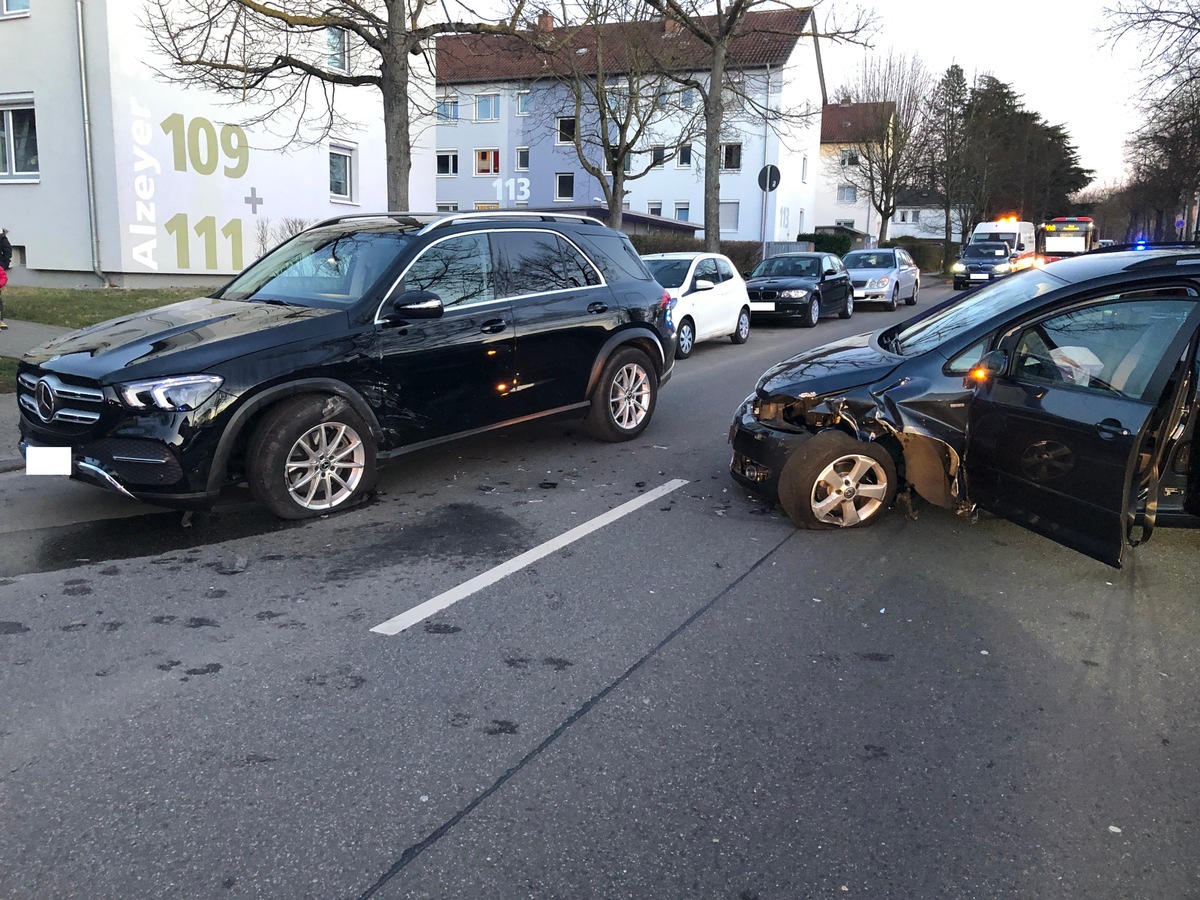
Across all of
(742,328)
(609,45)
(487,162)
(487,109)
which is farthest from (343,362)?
(487,109)

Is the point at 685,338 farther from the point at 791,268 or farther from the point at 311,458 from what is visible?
the point at 311,458

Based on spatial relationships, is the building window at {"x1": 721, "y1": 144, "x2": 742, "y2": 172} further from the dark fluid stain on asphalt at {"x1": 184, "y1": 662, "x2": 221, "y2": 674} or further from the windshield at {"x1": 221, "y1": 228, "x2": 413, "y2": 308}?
the dark fluid stain on asphalt at {"x1": 184, "y1": 662, "x2": 221, "y2": 674}

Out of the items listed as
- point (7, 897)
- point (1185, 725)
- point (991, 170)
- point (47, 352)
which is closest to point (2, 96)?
point (47, 352)

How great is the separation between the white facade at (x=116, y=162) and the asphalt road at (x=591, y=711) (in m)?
16.5

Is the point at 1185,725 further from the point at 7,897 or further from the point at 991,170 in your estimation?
the point at 991,170

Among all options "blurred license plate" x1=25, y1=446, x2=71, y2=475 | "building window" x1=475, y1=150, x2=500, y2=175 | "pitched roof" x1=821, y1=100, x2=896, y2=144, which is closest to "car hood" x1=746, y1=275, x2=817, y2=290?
→ "blurred license plate" x1=25, y1=446, x2=71, y2=475

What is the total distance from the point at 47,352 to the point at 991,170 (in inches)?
2259

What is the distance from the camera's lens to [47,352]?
225 inches

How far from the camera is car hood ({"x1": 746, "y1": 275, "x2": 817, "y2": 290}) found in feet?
61.8

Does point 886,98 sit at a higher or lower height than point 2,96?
higher

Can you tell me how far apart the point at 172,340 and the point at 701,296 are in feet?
32.8

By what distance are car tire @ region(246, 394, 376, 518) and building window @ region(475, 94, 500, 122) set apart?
4654cm

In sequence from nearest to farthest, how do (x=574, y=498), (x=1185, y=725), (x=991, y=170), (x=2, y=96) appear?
(x=1185, y=725) → (x=574, y=498) → (x=2, y=96) → (x=991, y=170)

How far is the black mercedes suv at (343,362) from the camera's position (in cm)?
524
